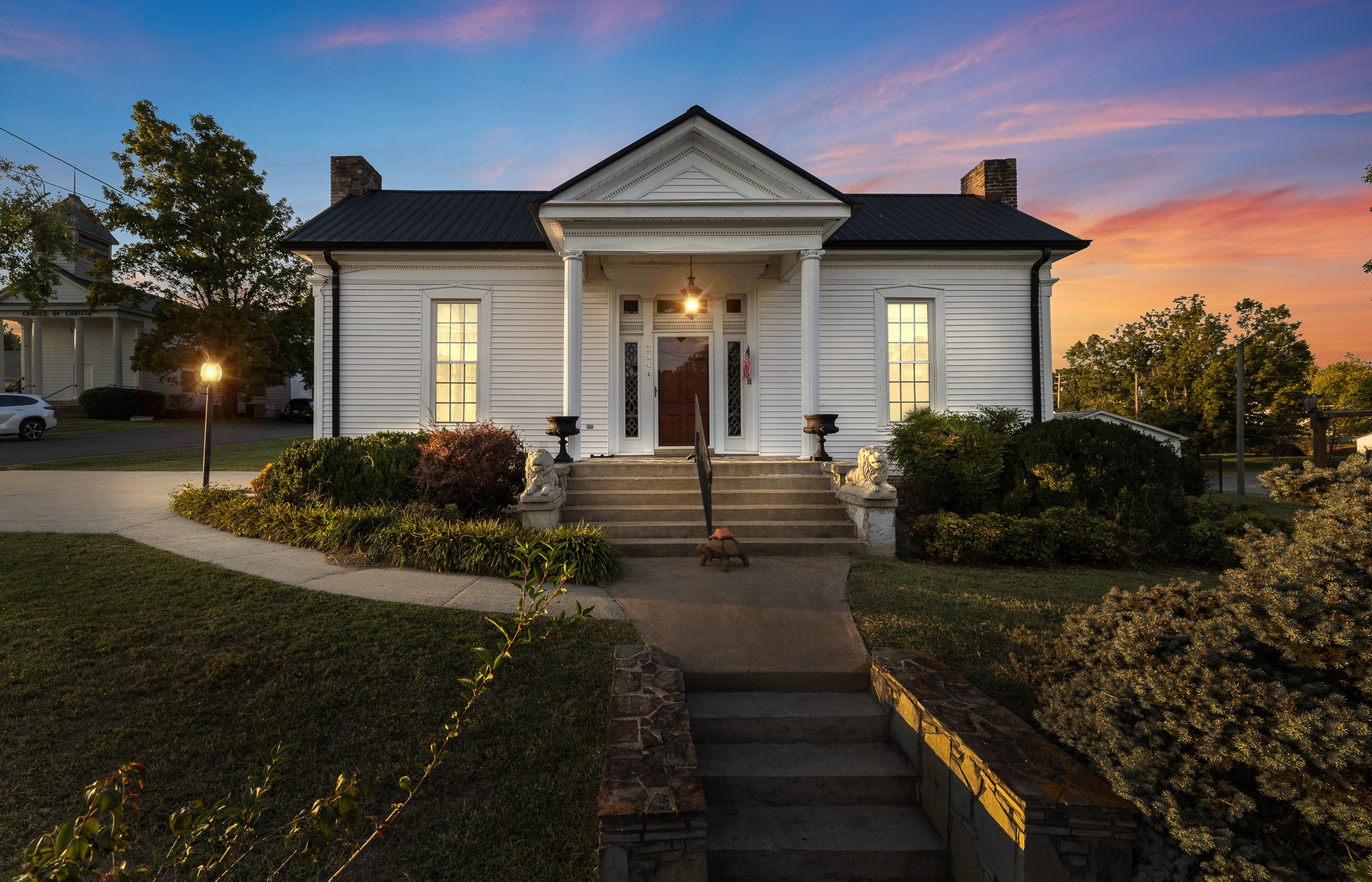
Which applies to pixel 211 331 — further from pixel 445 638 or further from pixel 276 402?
pixel 445 638

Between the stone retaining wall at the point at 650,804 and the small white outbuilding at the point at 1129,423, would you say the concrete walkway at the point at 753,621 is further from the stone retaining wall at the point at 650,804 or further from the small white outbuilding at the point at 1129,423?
the small white outbuilding at the point at 1129,423

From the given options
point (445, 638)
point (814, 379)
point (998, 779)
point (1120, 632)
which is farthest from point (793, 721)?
point (814, 379)

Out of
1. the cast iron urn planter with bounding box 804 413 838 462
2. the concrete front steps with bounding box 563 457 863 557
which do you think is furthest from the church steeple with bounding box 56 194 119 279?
the cast iron urn planter with bounding box 804 413 838 462

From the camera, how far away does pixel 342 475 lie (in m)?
8.37

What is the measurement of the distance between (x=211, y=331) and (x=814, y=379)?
2657 cm

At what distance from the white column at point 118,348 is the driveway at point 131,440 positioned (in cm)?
325

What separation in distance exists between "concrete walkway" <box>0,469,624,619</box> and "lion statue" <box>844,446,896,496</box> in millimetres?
3653

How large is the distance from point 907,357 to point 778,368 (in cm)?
251

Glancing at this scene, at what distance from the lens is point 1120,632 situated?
10.2ft

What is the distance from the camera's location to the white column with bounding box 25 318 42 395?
1078 inches

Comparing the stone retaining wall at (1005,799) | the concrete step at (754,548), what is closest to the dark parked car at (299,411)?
the concrete step at (754,548)

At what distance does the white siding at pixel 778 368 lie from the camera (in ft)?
36.3

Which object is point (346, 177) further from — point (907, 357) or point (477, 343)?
point (907, 357)

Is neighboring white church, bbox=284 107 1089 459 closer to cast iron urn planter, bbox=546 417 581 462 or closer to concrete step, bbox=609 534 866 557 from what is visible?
cast iron urn planter, bbox=546 417 581 462
